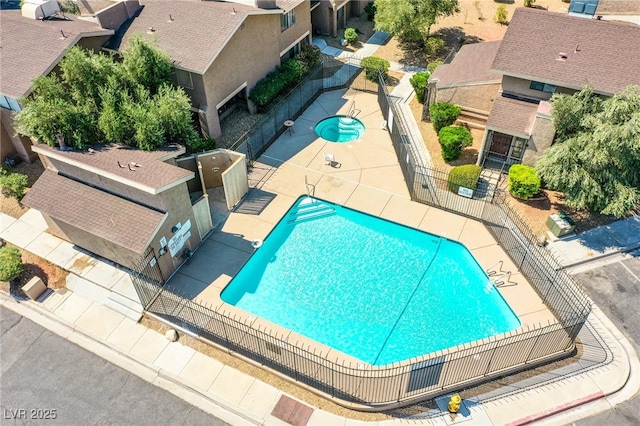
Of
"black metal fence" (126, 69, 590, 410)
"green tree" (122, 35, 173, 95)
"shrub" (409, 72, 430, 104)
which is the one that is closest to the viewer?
"black metal fence" (126, 69, 590, 410)

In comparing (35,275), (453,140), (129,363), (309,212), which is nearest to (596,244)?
(453,140)

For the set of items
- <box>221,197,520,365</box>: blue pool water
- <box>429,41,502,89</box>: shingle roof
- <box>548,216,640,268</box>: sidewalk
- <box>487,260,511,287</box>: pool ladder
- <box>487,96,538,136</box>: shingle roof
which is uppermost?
<box>429,41,502,89</box>: shingle roof

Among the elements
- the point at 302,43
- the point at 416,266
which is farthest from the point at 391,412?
the point at 302,43

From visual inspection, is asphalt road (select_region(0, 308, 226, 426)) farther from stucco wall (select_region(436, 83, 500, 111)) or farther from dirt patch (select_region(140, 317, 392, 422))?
stucco wall (select_region(436, 83, 500, 111))

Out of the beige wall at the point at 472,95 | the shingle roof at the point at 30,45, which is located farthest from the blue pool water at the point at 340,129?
the shingle roof at the point at 30,45

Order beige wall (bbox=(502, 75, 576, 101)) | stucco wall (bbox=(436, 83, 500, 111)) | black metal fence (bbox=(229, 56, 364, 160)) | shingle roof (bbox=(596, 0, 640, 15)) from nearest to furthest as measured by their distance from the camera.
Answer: beige wall (bbox=(502, 75, 576, 101)) → black metal fence (bbox=(229, 56, 364, 160)) → stucco wall (bbox=(436, 83, 500, 111)) → shingle roof (bbox=(596, 0, 640, 15))

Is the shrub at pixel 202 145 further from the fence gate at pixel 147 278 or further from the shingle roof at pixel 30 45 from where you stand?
the shingle roof at pixel 30 45

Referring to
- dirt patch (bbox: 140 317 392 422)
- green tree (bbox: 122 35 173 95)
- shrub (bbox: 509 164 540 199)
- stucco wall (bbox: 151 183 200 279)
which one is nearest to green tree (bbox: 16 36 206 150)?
green tree (bbox: 122 35 173 95)
